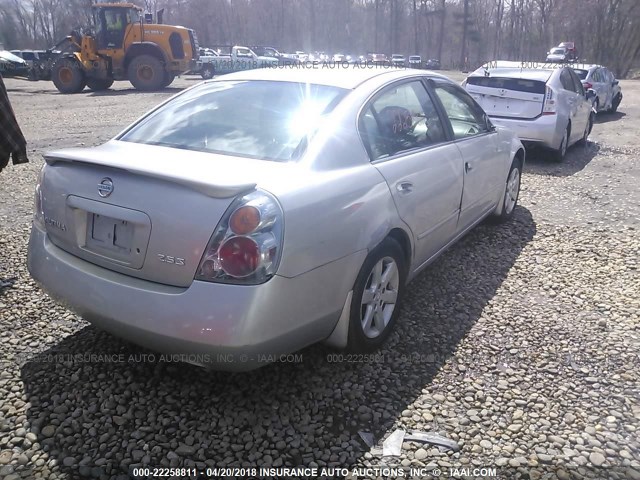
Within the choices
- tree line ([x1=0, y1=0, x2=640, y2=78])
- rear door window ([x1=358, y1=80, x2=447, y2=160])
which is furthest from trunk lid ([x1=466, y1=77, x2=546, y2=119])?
tree line ([x1=0, y1=0, x2=640, y2=78])

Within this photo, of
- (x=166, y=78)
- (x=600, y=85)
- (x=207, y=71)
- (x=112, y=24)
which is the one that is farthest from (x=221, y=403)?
(x=207, y=71)

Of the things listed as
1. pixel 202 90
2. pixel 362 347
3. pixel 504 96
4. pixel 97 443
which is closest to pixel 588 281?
pixel 362 347

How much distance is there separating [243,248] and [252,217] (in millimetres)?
140

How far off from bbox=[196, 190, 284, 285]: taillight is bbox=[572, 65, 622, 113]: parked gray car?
14.0 meters

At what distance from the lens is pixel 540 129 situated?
834 cm

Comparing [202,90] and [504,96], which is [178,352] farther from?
[504,96]

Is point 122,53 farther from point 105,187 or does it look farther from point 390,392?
point 390,392

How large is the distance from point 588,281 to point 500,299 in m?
0.90

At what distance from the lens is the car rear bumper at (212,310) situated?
2275mm

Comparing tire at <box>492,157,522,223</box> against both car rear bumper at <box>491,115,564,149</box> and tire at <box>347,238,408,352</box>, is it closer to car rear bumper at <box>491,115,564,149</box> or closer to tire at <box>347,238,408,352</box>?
tire at <box>347,238,408,352</box>

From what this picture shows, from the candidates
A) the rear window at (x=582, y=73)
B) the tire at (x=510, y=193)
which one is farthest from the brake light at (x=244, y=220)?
the rear window at (x=582, y=73)

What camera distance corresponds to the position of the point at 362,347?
3.05 metres

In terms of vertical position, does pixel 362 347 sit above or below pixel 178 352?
below

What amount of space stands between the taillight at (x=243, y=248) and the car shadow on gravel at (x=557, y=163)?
685 cm
